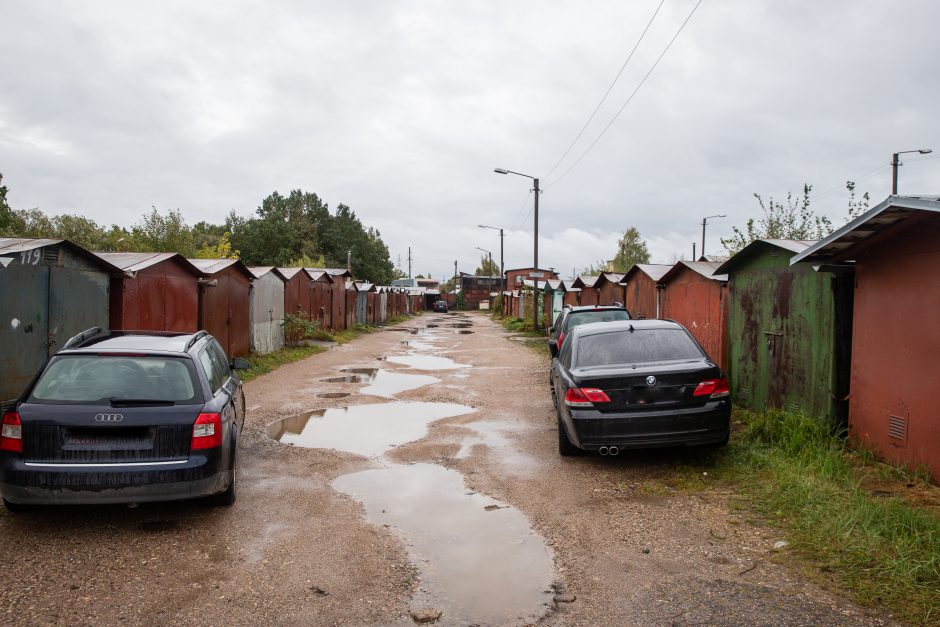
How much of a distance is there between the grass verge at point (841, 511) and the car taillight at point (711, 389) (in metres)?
0.77

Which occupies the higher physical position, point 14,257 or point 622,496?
point 14,257

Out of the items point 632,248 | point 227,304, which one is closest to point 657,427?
point 227,304

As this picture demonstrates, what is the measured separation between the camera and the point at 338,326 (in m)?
30.4

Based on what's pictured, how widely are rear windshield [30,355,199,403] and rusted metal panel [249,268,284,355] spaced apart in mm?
13065

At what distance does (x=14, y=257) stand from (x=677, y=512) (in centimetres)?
867

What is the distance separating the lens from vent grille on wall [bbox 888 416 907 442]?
6.32 meters

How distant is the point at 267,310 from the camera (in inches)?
774

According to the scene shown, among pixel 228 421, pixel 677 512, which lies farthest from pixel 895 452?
pixel 228 421

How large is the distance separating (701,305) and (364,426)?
706 cm

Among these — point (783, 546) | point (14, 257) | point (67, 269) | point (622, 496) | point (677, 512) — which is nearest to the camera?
point (783, 546)

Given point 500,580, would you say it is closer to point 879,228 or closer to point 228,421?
point 228,421

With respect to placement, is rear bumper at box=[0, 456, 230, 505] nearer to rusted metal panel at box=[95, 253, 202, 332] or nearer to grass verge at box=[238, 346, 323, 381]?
rusted metal panel at box=[95, 253, 202, 332]

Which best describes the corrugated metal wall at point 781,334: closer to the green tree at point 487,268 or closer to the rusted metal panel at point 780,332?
the rusted metal panel at point 780,332

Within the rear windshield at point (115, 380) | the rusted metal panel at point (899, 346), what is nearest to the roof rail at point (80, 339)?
the rear windshield at point (115, 380)
